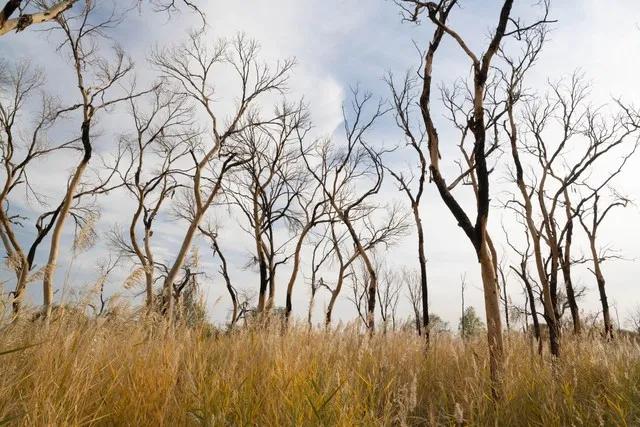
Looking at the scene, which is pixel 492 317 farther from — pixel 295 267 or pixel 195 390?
pixel 295 267

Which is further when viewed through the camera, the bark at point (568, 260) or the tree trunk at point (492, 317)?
the bark at point (568, 260)

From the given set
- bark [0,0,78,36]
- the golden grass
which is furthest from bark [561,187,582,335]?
bark [0,0,78,36]

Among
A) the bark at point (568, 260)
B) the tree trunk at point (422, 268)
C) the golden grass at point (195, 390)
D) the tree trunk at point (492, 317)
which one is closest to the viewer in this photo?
the golden grass at point (195, 390)

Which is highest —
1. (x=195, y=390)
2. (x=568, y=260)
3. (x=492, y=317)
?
(x=568, y=260)

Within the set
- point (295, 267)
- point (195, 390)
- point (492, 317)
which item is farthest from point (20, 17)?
point (295, 267)

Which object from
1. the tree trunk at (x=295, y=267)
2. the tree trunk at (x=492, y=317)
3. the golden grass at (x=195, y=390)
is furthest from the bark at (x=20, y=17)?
the tree trunk at (x=295, y=267)

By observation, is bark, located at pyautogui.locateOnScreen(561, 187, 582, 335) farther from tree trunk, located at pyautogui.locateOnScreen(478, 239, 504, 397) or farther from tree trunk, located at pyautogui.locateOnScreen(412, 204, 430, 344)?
tree trunk, located at pyautogui.locateOnScreen(478, 239, 504, 397)

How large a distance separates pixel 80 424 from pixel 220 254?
783 inches

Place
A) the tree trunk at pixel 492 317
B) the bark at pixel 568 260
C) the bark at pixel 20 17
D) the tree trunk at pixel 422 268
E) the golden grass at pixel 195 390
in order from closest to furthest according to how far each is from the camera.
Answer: the golden grass at pixel 195 390 → the tree trunk at pixel 492 317 → the bark at pixel 20 17 → the tree trunk at pixel 422 268 → the bark at pixel 568 260

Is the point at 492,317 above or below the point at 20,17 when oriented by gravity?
below

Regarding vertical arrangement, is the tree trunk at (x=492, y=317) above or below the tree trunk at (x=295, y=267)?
below

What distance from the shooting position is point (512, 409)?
3834 mm

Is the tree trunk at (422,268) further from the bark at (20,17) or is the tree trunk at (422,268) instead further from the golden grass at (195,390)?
the bark at (20,17)

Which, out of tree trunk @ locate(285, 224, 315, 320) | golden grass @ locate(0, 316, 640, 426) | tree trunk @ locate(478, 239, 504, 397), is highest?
tree trunk @ locate(285, 224, 315, 320)
